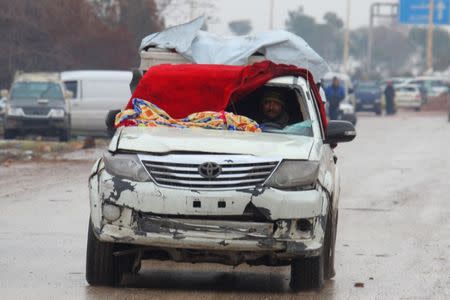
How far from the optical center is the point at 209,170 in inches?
356

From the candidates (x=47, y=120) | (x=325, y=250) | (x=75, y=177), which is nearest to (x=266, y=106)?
(x=325, y=250)

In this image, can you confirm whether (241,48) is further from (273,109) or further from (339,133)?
(339,133)

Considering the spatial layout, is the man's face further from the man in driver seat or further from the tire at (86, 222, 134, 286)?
the tire at (86, 222, 134, 286)

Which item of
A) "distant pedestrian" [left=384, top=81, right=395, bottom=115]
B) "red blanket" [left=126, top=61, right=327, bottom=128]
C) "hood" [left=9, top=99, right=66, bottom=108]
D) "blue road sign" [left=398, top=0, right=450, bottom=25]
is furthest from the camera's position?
"blue road sign" [left=398, top=0, right=450, bottom=25]

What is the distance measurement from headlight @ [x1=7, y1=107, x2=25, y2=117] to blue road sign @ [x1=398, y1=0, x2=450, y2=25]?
5618cm

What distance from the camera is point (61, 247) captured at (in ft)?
39.0

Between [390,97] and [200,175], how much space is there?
56745mm

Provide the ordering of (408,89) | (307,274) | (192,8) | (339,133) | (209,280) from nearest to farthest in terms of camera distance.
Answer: (307,274) → (209,280) → (339,133) → (192,8) → (408,89)

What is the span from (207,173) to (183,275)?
1.67 meters

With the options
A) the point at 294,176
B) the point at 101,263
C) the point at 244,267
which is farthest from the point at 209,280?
the point at 294,176

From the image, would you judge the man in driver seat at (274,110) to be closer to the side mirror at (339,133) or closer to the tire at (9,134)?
the side mirror at (339,133)

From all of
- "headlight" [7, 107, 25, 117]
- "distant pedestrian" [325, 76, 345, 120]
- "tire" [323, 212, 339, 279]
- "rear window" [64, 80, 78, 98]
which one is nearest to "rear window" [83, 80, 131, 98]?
"rear window" [64, 80, 78, 98]

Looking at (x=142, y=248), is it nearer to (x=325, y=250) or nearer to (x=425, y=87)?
(x=325, y=250)

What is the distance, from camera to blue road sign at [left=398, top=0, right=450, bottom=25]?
87125 mm
